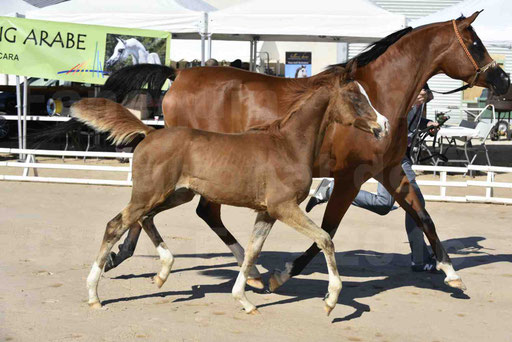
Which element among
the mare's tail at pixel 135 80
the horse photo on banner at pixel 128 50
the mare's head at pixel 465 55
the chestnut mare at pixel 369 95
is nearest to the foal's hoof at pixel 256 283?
the chestnut mare at pixel 369 95

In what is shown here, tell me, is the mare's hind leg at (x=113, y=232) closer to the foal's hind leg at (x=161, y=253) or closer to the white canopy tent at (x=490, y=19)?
the foal's hind leg at (x=161, y=253)

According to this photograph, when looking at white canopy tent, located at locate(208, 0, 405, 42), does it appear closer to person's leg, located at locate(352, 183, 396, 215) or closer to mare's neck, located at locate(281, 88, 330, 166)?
person's leg, located at locate(352, 183, 396, 215)

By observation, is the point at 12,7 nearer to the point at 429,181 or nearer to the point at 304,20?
the point at 304,20

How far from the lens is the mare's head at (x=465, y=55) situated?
6.21m

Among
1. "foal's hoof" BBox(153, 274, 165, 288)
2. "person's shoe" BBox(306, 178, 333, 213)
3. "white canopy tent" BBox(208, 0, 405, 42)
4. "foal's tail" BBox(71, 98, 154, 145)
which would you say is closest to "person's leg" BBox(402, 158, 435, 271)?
"person's shoe" BBox(306, 178, 333, 213)

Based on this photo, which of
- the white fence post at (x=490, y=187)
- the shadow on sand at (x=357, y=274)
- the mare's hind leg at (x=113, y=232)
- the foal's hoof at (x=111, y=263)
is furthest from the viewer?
the white fence post at (x=490, y=187)

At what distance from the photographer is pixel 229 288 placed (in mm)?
5914

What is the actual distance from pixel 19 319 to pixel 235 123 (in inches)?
97.2

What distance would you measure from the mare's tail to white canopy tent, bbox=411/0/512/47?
760cm

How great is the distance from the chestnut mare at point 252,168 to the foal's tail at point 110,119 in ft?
0.26

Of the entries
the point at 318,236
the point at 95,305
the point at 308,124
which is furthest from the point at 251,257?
the point at 95,305

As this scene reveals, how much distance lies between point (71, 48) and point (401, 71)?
797 centimetres

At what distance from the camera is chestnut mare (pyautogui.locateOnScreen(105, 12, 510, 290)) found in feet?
19.2

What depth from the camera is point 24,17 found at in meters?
13.5
